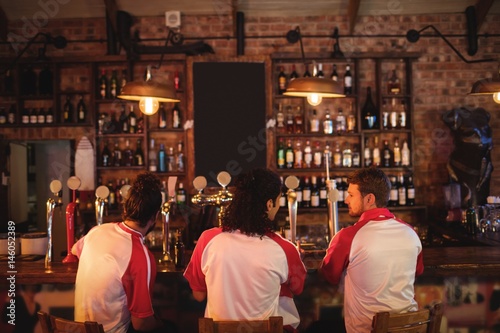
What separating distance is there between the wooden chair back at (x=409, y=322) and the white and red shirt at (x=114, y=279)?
3.03ft

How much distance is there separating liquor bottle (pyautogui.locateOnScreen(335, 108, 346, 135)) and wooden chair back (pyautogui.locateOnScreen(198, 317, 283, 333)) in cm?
395

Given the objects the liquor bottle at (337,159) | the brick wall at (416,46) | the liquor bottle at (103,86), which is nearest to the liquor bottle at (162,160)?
the liquor bottle at (103,86)

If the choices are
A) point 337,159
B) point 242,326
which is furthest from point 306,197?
point 242,326

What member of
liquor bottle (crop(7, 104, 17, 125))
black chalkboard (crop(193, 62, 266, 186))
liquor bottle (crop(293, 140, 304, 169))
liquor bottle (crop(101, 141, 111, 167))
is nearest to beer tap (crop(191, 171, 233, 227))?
black chalkboard (crop(193, 62, 266, 186))

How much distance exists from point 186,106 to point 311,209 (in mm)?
1731

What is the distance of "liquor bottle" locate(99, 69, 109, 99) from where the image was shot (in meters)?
5.70

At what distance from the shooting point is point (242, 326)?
1.90 m

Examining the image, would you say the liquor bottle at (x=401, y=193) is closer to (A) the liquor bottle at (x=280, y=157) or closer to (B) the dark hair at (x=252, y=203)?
(A) the liquor bottle at (x=280, y=157)

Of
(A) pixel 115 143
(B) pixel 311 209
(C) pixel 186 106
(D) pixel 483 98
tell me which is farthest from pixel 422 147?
(A) pixel 115 143

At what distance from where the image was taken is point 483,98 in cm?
590

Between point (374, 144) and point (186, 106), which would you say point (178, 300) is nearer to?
point (186, 106)

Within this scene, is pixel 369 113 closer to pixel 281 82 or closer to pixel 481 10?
pixel 281 82

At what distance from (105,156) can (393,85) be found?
3243 mm

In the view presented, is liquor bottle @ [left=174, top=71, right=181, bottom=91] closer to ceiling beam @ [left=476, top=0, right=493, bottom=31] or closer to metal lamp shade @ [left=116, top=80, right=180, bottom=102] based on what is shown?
metal lamp shade @ [left=116, top=80, right=180, bottom=102]
